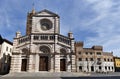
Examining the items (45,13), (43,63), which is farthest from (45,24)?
(43,63)

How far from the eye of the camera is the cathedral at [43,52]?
120ft

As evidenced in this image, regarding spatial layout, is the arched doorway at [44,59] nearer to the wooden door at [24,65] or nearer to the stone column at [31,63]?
the stone column at [31,63]

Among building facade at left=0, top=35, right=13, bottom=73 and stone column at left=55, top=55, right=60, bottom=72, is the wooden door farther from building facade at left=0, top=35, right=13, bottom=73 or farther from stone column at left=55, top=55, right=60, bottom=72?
building facade at left=0, top=35, right=13, bottom=73

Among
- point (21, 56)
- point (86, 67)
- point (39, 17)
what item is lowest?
point (86, 67)

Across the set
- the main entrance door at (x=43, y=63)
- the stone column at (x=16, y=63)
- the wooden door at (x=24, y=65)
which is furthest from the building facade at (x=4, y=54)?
the main entrance door at (x=43, y=63)

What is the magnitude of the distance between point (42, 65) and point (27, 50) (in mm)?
4756

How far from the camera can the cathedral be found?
36.5 metres

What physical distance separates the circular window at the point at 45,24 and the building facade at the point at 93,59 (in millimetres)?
23365

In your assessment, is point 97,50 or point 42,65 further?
point 97,50

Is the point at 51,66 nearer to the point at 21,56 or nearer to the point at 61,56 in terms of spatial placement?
the point at 61,56

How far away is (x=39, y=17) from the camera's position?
40.7m

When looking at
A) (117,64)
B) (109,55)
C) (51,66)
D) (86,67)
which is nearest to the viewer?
(51,66)

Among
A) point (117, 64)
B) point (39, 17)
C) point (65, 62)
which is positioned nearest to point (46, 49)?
point (65, 62)

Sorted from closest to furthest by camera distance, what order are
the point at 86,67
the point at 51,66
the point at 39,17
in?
the point at 51,66 < the point at 39,17 < the point at 86,67
